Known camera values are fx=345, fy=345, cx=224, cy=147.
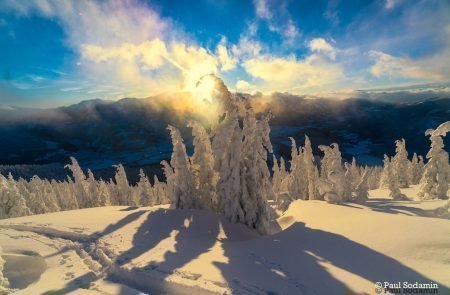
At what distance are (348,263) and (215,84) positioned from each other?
16988 mm

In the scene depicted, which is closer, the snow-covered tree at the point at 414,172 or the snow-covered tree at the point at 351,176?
the snow-covered tree at the point at 351,176

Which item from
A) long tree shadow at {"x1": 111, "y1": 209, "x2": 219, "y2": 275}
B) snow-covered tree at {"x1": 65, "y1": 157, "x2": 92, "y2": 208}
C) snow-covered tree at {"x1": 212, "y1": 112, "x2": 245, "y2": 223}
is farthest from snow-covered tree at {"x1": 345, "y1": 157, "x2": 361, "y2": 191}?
snow-covered tree at {"x1": 65, "y1": 157, "x2": 92, "y2": 208}

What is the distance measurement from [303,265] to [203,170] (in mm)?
18961

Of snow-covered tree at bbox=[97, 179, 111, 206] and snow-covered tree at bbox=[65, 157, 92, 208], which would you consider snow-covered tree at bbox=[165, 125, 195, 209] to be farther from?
snow-covered tree at bbox=[97, 179, 111, 206]

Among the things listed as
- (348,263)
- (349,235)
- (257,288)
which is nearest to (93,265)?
(257,288)

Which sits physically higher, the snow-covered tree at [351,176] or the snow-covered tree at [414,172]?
the snow-covered tree at [351,176]

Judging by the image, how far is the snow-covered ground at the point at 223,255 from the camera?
14227mm

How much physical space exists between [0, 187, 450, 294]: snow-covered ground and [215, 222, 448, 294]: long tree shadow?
0.13 feet

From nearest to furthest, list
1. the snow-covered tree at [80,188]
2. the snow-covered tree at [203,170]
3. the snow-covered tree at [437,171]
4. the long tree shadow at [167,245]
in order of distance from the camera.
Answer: the long tree shadow at [167,245], the snow-covered tree at [437,171], the snow-covered tree at [203,170], the snow-covered tree at [80,188]

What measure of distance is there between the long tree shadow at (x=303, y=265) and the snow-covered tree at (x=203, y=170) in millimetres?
11949

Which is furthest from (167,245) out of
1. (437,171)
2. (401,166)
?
(401,166)

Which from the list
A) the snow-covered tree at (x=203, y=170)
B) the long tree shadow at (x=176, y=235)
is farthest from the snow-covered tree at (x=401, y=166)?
the long tree shadow at (x=176, y=235)

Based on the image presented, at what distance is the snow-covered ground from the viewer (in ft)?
46.7

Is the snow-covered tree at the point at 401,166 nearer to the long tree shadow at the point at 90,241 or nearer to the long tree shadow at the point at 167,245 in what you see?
the long tree shadow at the point at 167,245
